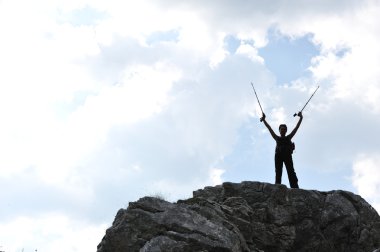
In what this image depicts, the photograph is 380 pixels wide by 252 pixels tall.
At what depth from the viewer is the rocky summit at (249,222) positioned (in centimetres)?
1442

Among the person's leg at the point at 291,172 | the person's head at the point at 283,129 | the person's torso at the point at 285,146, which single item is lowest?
the person's leg at the point at 291,172

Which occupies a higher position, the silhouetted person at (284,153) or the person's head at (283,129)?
the person's head at (283,129)

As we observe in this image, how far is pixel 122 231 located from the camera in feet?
48.3

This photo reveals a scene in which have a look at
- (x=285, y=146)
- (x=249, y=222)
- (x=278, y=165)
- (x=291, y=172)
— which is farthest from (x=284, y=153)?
(x=249, y=222)

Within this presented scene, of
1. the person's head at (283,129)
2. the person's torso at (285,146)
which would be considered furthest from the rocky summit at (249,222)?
the person's head at (283,129)

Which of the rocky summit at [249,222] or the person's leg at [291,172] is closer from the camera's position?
the rocky summit at [249,222]

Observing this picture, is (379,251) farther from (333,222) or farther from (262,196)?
(262,196)

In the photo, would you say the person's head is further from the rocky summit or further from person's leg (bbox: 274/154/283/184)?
the rocky summit

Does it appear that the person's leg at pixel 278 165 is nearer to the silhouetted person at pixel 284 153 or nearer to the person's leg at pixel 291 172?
the silhouetted person at pixel 284 153

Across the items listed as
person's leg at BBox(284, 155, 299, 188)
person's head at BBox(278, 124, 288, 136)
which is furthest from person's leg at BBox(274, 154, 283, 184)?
person's head at BBox(278, 124, 288, 136)

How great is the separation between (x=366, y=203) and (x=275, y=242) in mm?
4690

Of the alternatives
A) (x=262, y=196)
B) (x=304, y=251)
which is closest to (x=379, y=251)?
(x=304, y=251)

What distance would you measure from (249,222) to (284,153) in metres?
3.76

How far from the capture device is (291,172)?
779 inches
